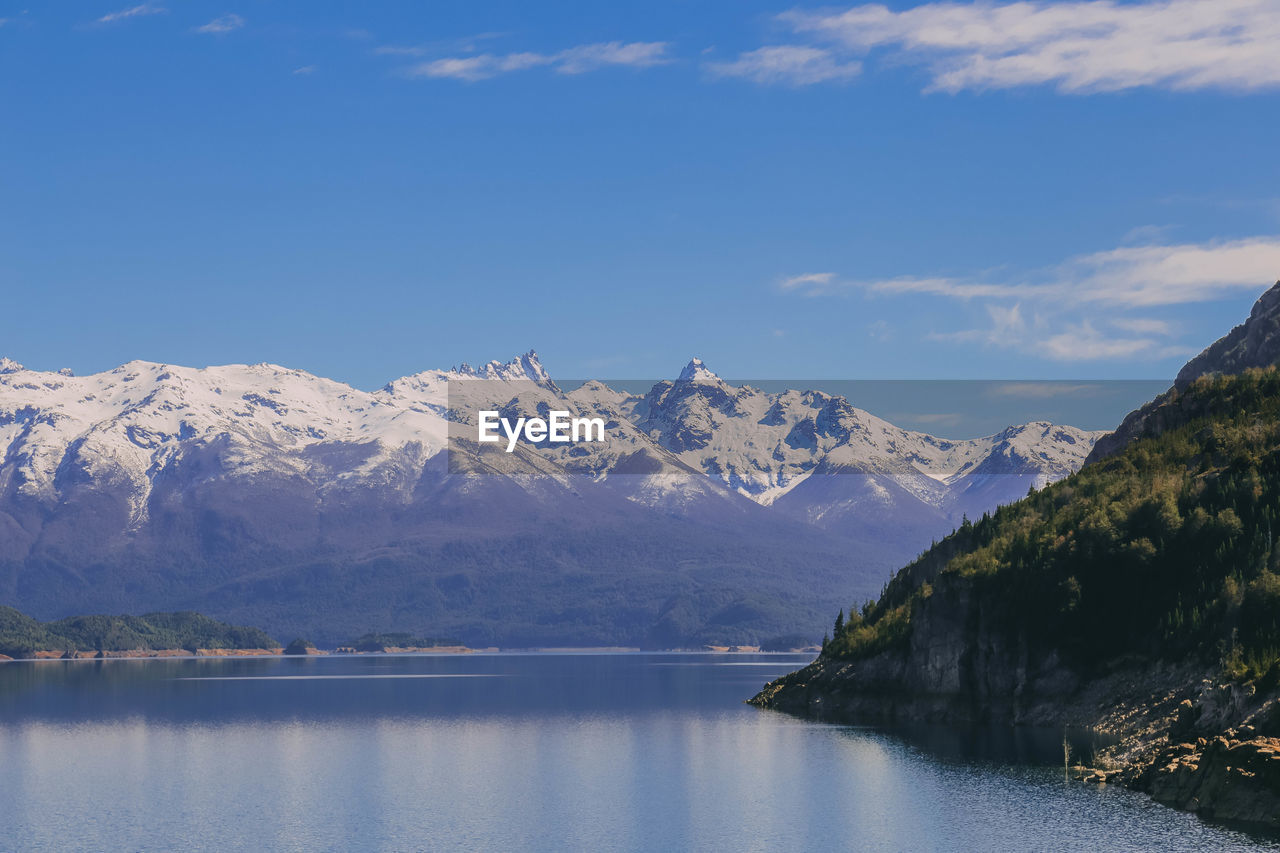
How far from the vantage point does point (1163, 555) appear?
172m

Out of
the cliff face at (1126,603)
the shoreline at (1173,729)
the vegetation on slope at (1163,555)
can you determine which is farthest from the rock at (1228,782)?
the vegetation on slope at (1163,555)

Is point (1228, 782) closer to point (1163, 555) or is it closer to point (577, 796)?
point (577, 796)

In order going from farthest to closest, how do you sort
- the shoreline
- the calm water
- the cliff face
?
the cliff face < the shoreline < the calm water

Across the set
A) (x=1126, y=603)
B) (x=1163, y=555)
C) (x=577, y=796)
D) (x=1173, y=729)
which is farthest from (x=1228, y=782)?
(x=1163, y=555)

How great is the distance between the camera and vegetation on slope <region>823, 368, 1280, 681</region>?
15962 centimetres

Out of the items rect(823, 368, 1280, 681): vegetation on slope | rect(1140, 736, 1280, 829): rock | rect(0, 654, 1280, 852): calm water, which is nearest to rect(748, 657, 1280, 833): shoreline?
rect(1140, 736, 1280, 829): rock

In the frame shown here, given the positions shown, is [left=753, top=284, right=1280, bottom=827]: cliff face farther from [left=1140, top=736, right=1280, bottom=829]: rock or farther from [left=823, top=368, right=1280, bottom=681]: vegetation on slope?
[left=1140, top=736, right=1280, bottom=829]: rock

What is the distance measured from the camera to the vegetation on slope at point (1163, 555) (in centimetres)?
15962

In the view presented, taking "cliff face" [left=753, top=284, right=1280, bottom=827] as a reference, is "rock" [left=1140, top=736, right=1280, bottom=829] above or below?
below

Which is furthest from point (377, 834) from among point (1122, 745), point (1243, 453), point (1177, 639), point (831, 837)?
point (1243, 453)

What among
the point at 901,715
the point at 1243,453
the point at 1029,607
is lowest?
the point at 901,715

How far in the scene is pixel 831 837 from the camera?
106 metres

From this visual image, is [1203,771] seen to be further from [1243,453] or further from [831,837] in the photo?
[1243,453]

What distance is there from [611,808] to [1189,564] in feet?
259
